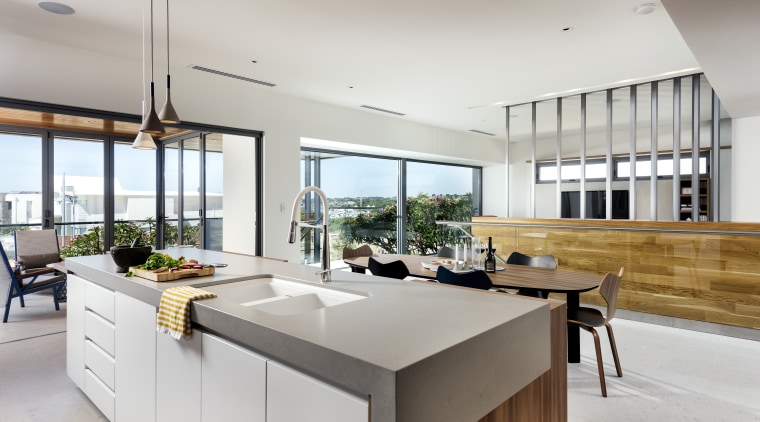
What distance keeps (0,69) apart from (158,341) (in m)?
3.44

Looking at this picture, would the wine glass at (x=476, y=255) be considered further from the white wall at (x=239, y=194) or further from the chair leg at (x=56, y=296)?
the chair leg at (x=56, y=296)

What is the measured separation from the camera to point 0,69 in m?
3.68

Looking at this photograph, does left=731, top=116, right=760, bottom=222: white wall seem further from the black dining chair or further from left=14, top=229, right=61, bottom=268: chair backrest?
left=14, top=229, right=61, bottom=268: chair backrest

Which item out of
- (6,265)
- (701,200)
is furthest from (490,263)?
(701,200)

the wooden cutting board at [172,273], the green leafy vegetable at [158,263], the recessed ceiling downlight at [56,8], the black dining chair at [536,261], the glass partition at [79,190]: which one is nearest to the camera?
the wooden cutting board at [172,273]

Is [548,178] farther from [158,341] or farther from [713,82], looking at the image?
[158,341]

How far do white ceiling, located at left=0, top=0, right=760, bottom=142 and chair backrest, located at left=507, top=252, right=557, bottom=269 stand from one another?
185 cm

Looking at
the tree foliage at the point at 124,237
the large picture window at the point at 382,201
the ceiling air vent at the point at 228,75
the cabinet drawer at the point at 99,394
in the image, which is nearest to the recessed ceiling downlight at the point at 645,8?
the ceiling air vent at the point at 228,75

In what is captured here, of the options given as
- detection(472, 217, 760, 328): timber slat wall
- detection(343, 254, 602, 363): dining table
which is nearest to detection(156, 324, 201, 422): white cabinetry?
detection(343, 254, 602, 363): dining table

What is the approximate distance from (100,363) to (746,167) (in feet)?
21.4

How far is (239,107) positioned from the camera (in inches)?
210

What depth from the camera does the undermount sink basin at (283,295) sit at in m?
1.82

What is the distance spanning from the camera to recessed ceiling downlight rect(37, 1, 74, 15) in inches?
122

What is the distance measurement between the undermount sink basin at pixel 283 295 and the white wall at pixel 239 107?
335cm
